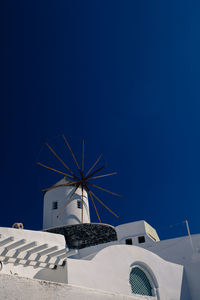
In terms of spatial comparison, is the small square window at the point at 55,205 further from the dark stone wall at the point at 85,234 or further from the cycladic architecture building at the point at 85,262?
the dark stone wall at the point at 85,234

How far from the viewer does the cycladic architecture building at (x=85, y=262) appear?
2.72 metres

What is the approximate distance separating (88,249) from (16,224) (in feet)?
22.5

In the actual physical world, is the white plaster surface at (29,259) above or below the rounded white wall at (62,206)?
below

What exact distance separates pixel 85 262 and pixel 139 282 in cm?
282

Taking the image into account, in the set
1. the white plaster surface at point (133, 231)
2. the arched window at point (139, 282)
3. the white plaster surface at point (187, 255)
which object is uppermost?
the white plaster surface at point (133, 231)

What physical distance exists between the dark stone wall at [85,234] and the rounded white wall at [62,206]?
124cm

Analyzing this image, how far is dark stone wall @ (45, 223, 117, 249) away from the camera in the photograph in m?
14.7

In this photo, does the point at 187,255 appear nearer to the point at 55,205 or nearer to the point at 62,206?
the point at 62,206

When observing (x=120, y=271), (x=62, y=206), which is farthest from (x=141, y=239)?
(x=120, y=271)

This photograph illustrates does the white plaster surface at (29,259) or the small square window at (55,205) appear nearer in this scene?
the white plaster surface at (29,259)

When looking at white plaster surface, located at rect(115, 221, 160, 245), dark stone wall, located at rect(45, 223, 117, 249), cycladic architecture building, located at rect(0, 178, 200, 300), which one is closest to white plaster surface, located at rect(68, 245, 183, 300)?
cycladic architecture building, located at rect(0, 178, 200, 300)

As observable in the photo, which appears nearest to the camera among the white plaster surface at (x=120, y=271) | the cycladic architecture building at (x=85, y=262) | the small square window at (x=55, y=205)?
the cycladic architecture building at (x=85, y=262)

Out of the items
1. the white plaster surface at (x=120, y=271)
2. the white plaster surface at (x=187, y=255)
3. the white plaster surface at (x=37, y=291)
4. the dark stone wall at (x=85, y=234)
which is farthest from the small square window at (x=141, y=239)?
the white plaster surface at (x=37, y=291)

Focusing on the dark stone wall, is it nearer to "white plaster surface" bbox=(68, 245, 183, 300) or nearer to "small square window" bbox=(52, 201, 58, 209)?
"small square window" bbox=(52, 201, 58, 209)
